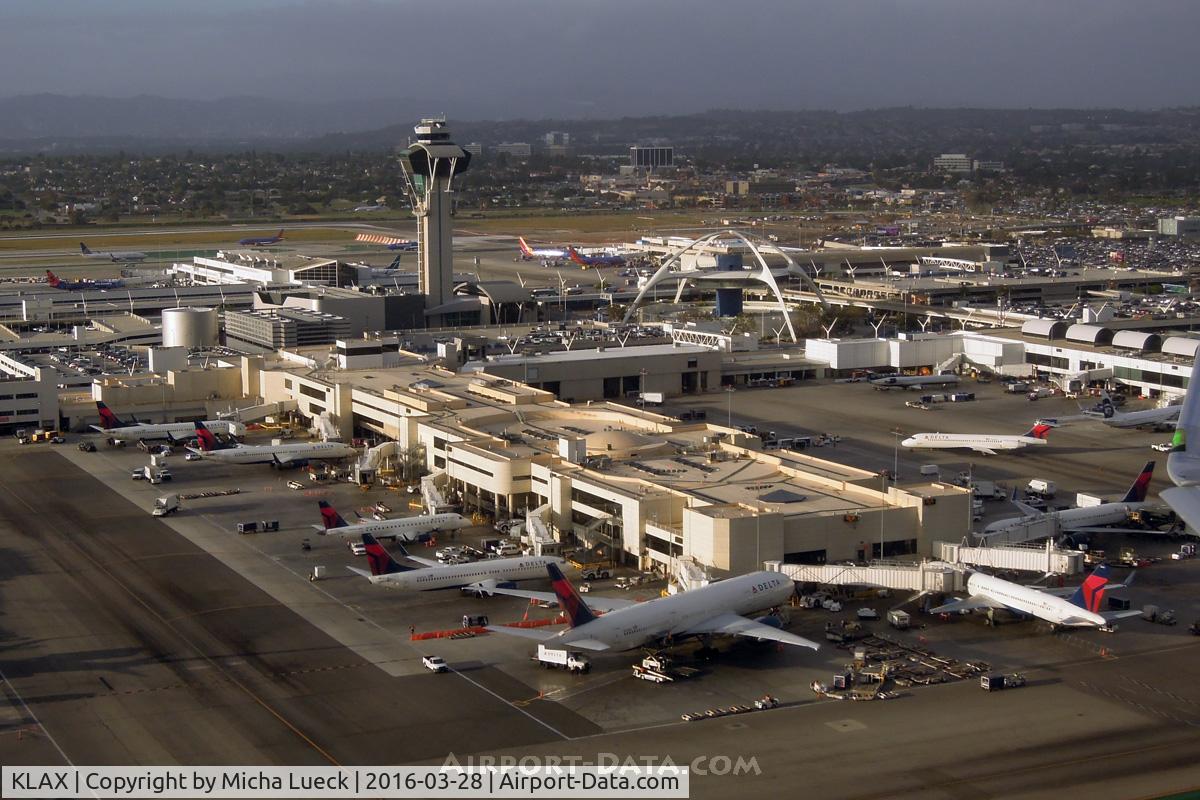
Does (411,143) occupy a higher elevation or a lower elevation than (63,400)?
higher

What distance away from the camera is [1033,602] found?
131 feet

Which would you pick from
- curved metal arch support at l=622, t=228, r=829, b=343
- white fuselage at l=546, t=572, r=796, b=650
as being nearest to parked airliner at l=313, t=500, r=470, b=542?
white fuselage at l=546, t=572, r=796, b=650

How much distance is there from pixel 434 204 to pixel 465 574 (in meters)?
63.2

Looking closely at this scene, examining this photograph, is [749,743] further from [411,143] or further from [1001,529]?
[411,143]

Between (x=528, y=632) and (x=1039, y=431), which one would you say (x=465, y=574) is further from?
(x=1039, y=431)

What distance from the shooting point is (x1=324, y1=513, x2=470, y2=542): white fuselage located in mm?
48656

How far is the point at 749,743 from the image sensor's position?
32438 mm

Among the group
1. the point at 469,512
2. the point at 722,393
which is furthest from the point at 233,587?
the point at 722,393

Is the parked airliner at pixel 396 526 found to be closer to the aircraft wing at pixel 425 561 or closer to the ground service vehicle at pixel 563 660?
the aircraft wing at pixel 425 561

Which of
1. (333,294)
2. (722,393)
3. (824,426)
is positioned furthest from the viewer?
(333,294)

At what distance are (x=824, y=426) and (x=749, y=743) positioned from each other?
38139 millimetres

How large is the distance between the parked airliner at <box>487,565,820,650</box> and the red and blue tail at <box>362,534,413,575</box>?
4.28m

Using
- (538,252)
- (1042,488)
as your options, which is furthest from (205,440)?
(538,252)

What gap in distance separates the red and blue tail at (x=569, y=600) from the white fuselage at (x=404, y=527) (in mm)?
13194
